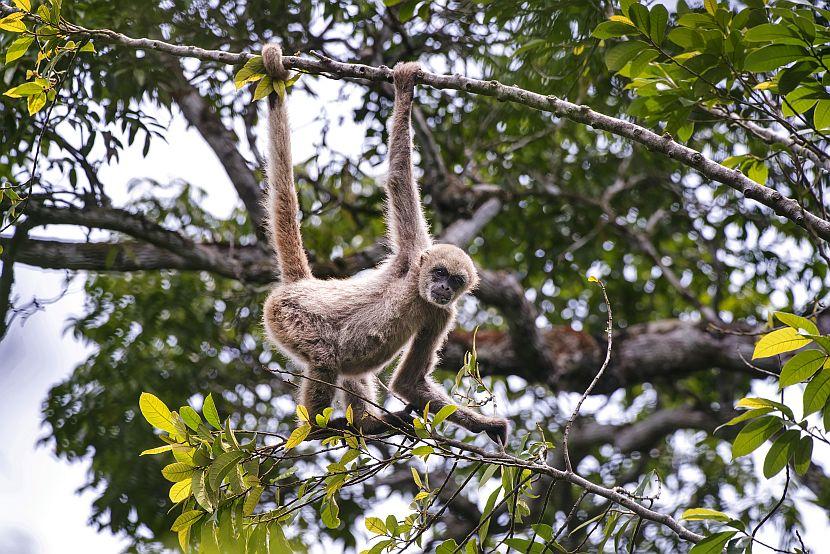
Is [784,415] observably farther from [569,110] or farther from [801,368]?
[569,110]

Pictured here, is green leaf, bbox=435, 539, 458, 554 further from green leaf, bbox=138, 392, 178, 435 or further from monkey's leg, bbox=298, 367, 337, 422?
monkey's leg, bbox=298, 367, 337, 422

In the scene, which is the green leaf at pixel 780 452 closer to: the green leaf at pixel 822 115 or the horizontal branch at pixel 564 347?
the green leaf at pixel 822 115

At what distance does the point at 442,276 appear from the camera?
211 inches

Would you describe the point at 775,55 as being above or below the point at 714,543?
above

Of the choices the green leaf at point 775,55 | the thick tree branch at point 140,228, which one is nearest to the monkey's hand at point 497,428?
the green leaf at point 775,55

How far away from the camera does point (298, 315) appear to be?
5.18 m

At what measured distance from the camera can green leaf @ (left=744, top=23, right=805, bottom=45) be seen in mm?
3426

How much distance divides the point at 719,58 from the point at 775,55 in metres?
0.57

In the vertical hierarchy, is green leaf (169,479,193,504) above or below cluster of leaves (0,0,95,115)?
below

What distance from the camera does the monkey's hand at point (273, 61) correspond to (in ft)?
15.1

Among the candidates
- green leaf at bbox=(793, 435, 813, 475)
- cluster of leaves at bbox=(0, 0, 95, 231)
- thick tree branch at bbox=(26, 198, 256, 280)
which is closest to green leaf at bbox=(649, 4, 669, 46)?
green leaf at bbox=(793, 435, 813, 475)

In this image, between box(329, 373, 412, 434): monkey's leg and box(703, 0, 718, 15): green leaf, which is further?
box(329, 373, 412, 434): monkey's leg

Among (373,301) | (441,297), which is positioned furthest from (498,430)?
(373,301)

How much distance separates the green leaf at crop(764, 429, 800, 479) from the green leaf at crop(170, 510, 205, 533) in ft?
7.77
